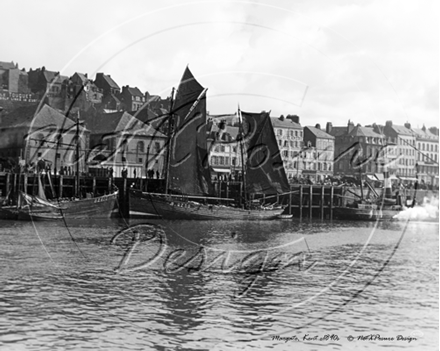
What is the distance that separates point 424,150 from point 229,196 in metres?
55.7

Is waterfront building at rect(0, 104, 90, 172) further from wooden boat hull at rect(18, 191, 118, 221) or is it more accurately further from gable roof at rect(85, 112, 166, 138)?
gable roof at rect(85, 112, 166, 138)

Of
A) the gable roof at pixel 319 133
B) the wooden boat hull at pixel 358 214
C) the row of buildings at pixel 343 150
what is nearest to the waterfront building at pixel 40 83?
the row of buildings at pixel 343 150

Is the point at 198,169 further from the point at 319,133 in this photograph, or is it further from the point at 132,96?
the point at 319,133

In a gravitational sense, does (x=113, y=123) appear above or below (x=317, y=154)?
above

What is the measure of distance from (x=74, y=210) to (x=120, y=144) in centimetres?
1785

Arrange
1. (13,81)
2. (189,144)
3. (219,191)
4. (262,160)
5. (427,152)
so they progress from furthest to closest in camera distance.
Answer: (427,152) → (13,81) → (219,191) → (262,160) → (189,144)

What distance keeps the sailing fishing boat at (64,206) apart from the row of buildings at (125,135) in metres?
2.97

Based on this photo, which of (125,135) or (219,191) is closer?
(125,135)

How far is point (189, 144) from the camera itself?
170 ft

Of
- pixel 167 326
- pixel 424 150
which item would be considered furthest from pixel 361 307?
pixel 424 150

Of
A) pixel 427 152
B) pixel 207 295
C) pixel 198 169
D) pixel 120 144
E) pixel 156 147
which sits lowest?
pixel 207 295

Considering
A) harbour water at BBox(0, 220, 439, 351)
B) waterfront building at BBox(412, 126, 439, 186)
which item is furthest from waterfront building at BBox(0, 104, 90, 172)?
waterfront building at BBox(412, 126, 439, 186)

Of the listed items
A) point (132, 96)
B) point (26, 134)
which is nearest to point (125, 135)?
point (132, 96)

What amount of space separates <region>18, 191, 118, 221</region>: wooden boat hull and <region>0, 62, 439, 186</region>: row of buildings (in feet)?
11.4
